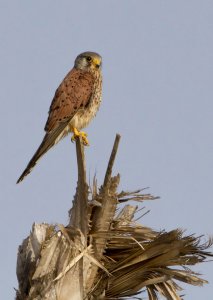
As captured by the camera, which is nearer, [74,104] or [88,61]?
[74,104]

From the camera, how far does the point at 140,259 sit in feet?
17.6

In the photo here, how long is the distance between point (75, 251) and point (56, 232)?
24 cm

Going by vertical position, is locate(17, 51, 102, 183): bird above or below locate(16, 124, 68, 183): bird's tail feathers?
above

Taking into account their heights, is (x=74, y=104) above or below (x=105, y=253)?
above

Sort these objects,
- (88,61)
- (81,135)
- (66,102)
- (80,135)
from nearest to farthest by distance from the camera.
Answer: (80,135), (81,135), (66,102), (88,61)

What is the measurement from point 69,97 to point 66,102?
3.9 inches

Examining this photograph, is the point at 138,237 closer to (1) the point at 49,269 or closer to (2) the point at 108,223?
(2) the point at 108,223

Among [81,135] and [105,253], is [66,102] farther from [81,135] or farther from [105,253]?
[105,253]

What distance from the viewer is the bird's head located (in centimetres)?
871

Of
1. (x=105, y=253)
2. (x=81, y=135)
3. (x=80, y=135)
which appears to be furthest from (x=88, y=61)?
(x=105, y=253)

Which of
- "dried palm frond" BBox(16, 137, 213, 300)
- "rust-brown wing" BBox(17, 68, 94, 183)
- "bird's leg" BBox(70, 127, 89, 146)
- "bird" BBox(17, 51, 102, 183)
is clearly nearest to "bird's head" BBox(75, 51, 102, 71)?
"bird" BBox(17, 51, 102, 183)

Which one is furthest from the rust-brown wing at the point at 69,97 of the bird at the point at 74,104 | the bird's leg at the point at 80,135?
the bird's leg at the point at 80,135

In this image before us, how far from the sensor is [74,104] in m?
7.84

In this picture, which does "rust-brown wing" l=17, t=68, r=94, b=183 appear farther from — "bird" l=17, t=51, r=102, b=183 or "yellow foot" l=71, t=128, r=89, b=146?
"yellow foot" l=71, t=128, r=89, b=146
